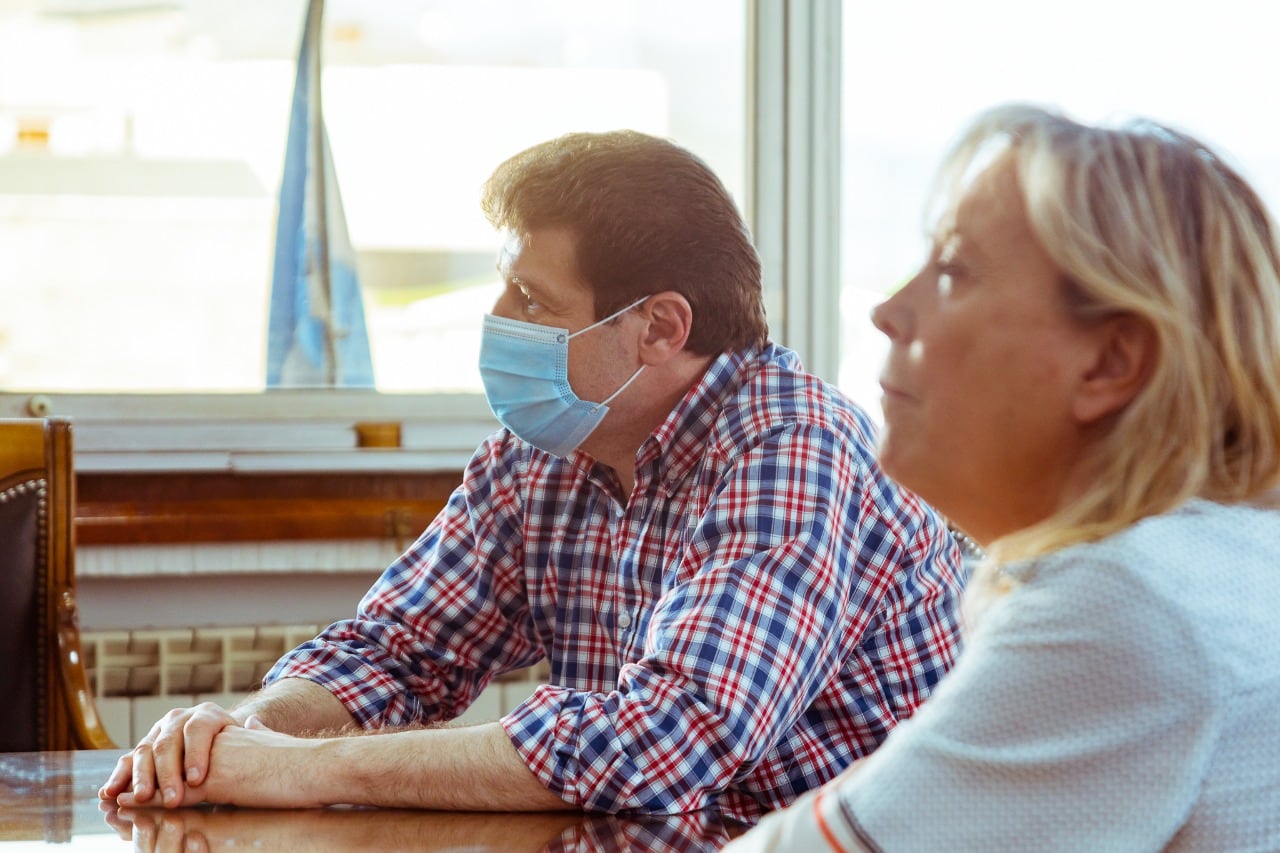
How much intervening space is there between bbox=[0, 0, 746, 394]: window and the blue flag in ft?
0.08

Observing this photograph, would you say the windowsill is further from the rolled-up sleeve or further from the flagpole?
the rolled-up sleeve

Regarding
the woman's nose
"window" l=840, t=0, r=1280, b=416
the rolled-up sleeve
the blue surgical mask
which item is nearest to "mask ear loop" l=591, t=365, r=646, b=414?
the blue surgical mask

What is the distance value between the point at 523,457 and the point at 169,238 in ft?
3.54

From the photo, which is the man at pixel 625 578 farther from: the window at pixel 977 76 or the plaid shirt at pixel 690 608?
the window at pixel 977 76

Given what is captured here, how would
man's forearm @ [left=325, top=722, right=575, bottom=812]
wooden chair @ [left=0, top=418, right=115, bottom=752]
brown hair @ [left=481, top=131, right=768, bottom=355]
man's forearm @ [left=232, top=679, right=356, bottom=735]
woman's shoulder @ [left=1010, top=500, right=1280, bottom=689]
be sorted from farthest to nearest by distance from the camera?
wooden chair @ [left=0, top=418, right=115, bottom=752]
brown hair @ [left=481, top=131, right=768, bottom=355]
man's forearm @ [left=232, top=679, right=356, bottom=735]
man's forearm @ [left=325, top=722, right=575, bottom=812]
woman's shoulder @ [left=1010, top=500, right=1280, bottom=689]

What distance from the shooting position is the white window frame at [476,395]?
2.37 m

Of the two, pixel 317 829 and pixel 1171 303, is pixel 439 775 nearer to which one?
pixel 317 829

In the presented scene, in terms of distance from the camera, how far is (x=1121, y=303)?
0.69 m

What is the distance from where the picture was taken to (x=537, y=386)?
1.57 meters

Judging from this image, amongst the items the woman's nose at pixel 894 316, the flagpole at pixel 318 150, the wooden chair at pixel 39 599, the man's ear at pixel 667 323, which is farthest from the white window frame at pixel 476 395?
the woman's nose at pixel 894 316

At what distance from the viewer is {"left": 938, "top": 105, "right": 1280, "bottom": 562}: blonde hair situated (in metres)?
0.69

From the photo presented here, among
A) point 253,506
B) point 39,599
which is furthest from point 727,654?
point 253,506

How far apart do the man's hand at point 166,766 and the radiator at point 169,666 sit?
117 cm

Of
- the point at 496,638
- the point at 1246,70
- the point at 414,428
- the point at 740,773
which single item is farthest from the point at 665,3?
the point at 740,773
